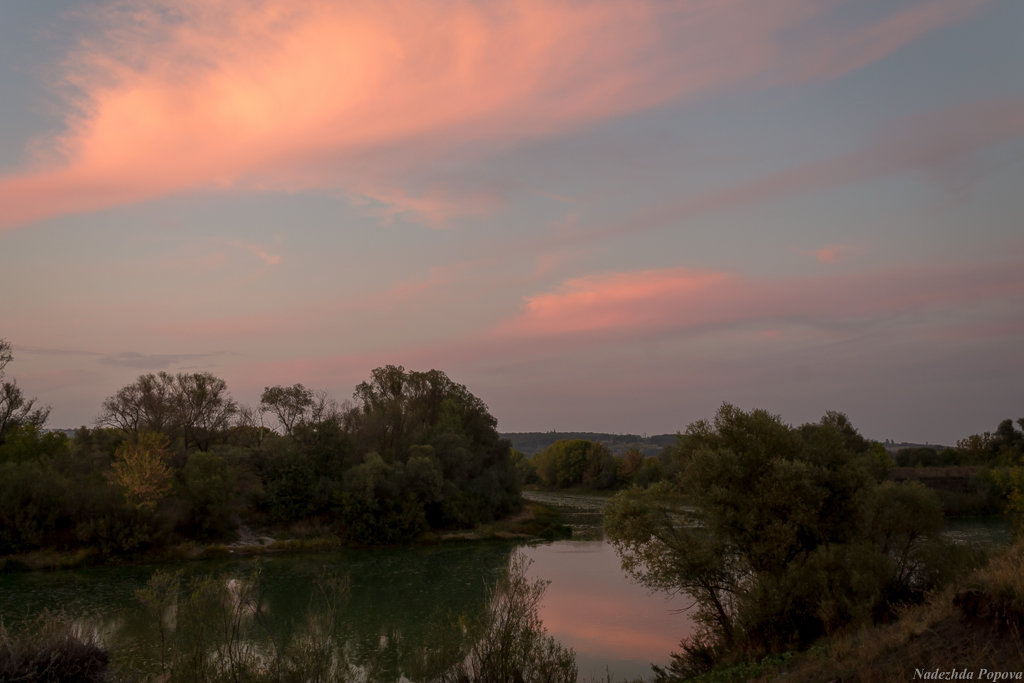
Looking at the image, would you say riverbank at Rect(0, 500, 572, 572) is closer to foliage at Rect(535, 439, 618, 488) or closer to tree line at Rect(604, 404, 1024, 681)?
tree line at Rect(604, 404, 1024, 681)

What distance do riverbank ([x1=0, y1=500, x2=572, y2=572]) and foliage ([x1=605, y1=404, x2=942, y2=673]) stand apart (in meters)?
34.5

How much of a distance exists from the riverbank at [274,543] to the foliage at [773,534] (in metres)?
34.5

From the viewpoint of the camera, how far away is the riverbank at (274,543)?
137ft

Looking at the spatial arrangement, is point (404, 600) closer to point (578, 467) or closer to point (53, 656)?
point (53, 656)

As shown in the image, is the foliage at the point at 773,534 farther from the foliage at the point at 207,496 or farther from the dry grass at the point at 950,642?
the foliage at the point at 207,496

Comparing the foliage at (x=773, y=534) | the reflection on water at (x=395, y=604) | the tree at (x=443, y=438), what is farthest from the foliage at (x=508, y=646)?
the tree at (x=443, y=438)

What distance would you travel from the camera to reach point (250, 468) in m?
57.0

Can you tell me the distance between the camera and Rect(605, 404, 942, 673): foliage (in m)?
20.1

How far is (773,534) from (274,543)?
41.1 metres

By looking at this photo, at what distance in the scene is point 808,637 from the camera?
65.3 feet

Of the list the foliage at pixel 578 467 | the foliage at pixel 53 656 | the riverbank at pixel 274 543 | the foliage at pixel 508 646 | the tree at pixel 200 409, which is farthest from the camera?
the foliage at pixel 578 467

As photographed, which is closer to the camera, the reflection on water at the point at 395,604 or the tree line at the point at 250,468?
the reflection on water at the point at 395,604

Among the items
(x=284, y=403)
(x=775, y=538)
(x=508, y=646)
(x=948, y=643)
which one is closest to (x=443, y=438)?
(x=284, y=403)

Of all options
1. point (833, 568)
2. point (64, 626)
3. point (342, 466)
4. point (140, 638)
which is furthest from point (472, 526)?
point (64, 626)
